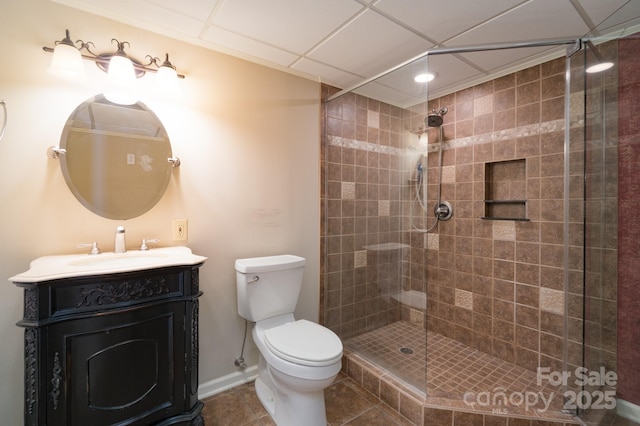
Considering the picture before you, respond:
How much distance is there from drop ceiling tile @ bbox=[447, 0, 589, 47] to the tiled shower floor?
6.85ft

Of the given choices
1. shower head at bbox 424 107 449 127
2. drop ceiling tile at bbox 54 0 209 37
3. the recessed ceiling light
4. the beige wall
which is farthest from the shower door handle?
shower head at bbox 424 107 449 127

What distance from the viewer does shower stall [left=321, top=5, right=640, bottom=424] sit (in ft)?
4.91

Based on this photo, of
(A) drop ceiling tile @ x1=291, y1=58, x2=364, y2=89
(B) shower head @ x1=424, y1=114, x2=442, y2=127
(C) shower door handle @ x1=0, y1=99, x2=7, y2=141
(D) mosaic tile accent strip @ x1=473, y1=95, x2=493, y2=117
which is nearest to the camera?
(C) shower door handle @ x1=0, y1=99, x2=7, y2=141

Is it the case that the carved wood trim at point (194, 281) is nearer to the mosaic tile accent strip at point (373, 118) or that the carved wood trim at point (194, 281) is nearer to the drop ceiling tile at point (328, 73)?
the drop ceiling tile at point (328, 73)

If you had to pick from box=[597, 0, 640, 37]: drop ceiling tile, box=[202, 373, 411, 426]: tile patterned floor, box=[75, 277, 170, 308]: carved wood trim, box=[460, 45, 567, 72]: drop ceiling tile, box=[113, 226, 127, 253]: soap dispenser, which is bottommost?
box=[202, 373, 411, 426]: tile patterned floor

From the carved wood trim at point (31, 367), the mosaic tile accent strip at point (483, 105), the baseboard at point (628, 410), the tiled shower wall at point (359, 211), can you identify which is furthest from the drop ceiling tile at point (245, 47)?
the baseboard at point (628, 410)

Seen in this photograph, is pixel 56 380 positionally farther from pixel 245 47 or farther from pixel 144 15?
pixel 245 47

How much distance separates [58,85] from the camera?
1355 millimetres

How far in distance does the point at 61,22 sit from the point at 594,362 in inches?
130

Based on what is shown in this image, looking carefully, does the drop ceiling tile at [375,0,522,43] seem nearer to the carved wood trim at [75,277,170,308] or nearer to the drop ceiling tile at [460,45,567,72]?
the drop ceiling tile at [460,45,567,72]

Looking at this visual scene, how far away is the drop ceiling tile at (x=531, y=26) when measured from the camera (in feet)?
4.57

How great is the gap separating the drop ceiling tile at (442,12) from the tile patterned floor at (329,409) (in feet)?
7.42

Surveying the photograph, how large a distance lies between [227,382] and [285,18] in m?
2.26

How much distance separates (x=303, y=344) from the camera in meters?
1.47
